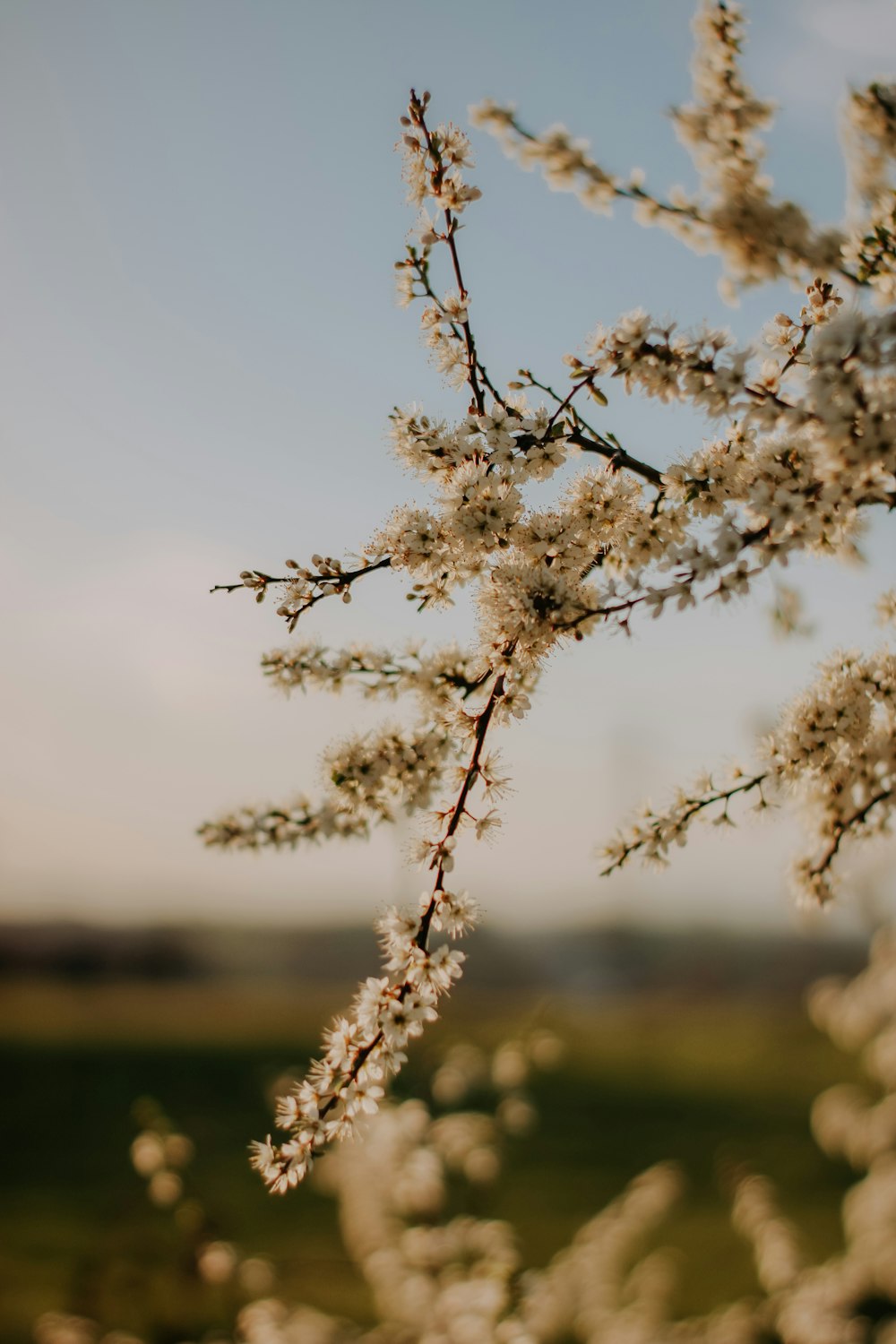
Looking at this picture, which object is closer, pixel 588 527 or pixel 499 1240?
pixel 588 527

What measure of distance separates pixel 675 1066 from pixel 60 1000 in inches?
517

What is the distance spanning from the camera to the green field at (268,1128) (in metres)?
7.93

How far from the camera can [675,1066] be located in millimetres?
17625

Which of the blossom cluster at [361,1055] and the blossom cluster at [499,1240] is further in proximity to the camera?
the blossom cluster at [499,1240]

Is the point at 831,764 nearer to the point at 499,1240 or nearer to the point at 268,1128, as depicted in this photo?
the point at 499,1240

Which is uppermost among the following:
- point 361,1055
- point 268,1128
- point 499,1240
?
point 268,1128

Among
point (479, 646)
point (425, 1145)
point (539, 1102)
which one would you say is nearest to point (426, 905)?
point (479, 646)

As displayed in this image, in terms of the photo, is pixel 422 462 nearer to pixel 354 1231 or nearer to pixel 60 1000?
pixel 354 1231

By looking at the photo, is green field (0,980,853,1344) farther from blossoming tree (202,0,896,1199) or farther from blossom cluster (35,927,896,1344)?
blossoming tree (202,0,896,1199)

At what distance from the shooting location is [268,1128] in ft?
46.5

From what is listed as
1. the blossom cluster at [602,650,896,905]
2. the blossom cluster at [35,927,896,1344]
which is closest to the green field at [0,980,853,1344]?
the blossom cluster at [35,927,896,1344]

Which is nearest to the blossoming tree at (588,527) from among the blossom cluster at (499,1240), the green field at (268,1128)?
the blossom cluster at (499,1240)

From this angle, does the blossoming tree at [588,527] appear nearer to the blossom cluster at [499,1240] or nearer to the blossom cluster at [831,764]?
the blossom cluster at [831,764]

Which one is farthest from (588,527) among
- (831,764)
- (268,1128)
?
(268,1128)
